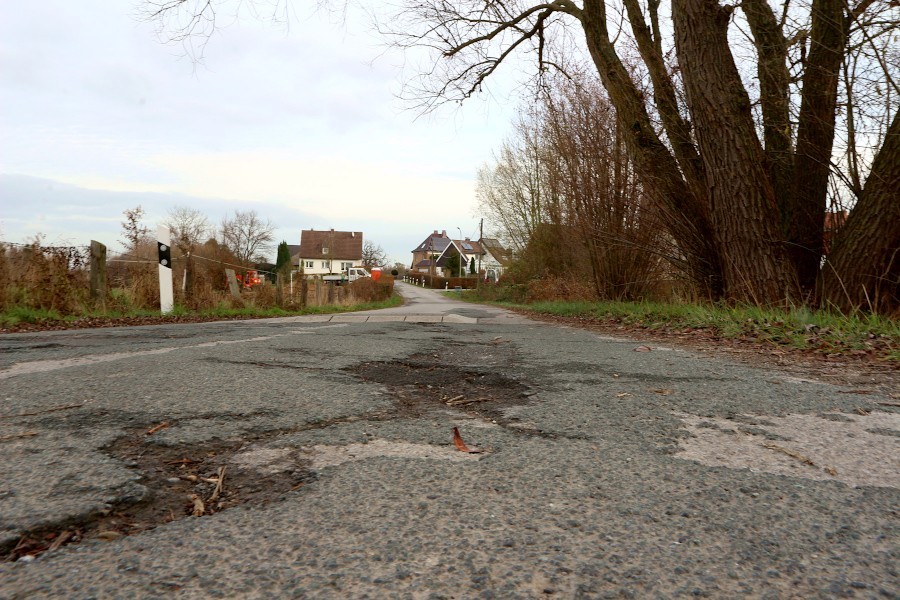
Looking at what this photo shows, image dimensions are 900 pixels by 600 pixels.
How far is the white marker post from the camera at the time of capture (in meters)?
11.1

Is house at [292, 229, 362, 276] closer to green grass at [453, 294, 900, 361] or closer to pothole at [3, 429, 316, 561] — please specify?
green grass at [453, 294, 900, 361]

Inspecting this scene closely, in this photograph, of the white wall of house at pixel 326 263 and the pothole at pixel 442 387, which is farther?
the white wall of house at pixel 326 263

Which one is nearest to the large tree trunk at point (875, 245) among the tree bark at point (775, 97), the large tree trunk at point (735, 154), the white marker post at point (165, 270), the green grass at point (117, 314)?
the large tree trunk at point (735, 154)

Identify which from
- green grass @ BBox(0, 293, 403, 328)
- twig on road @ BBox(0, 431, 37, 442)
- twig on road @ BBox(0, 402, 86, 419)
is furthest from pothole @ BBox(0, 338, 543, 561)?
Result: green grass @ BBox(0, 293, 403, 328)

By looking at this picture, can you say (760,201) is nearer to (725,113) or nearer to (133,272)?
(725,113)

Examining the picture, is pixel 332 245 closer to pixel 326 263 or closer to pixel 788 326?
pixel 326 263

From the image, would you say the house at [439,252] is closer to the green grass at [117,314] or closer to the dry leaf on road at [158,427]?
the green grass at [117,314]

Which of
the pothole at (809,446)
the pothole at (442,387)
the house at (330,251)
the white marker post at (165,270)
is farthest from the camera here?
the house at (330,251)

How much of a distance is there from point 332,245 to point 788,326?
288 ft

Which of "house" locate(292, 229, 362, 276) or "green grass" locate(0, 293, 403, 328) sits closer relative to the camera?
"green grass" locate(0, 293, 403, 328)

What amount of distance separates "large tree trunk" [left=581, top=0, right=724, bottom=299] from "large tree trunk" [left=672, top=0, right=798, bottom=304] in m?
1.14

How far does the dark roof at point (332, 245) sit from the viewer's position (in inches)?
3570

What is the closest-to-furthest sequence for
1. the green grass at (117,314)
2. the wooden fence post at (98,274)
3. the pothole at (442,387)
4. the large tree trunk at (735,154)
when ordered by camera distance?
the pothole at (442,387) < the large tree trunk at (735,154) < the green grass at (117,314) < the wooden fence post at (98,274)

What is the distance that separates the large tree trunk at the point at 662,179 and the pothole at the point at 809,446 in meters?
6.62
